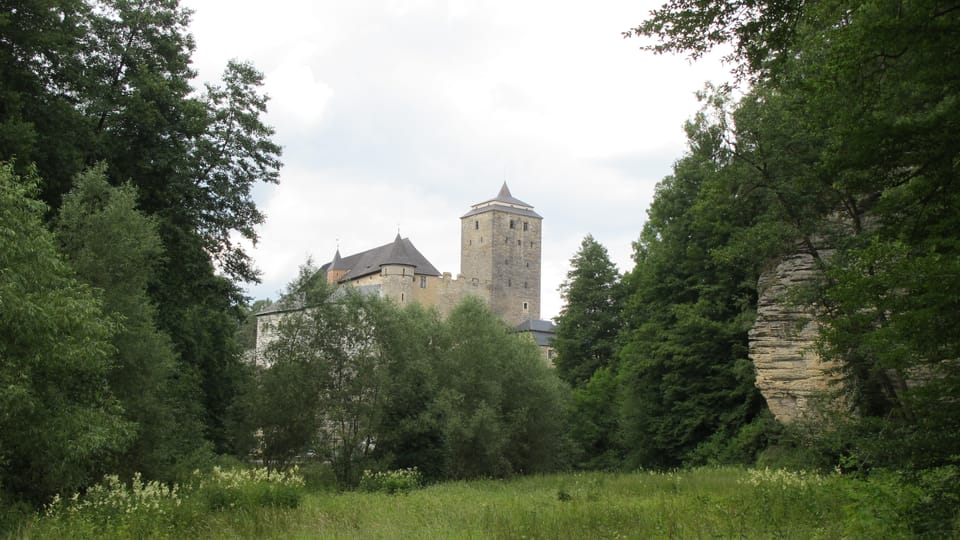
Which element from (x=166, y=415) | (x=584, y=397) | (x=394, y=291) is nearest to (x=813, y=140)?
(x=166, y=415)

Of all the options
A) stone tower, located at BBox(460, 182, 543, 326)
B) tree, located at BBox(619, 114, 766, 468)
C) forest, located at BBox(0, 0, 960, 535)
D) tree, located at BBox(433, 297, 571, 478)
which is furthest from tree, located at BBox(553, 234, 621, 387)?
stone tower, located at BBox(460, 182, 543, 326)

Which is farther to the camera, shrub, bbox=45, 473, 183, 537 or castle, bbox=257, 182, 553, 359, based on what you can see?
castle, bbox=257, 182, 553, 359

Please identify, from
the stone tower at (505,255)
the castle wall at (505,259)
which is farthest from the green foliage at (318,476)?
the castle wall at (505,259)

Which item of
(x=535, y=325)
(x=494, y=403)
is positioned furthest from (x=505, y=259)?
(x=494, y=403)

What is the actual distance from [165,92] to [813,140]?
16.5 m

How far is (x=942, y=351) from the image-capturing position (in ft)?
23.2

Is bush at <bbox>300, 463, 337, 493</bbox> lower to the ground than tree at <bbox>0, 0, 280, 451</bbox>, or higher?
lower

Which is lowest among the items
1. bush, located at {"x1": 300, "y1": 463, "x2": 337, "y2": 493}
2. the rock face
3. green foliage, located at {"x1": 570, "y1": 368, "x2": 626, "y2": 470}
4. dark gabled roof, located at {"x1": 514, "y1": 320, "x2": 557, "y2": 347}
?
bush, located at {"x1": 300, "y1": 463, "x2": 337, "y2": 493}

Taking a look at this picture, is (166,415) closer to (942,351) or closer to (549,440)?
(942,351)

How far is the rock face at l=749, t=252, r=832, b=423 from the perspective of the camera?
72.4 ft

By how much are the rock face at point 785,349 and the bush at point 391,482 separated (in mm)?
10392

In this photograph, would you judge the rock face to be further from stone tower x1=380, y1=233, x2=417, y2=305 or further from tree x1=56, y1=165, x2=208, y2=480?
stone tower x1=380, y1=233, x2=417, y2=305

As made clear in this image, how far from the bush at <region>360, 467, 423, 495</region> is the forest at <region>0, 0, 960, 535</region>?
550 millimetres

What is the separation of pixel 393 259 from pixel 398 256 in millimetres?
823
